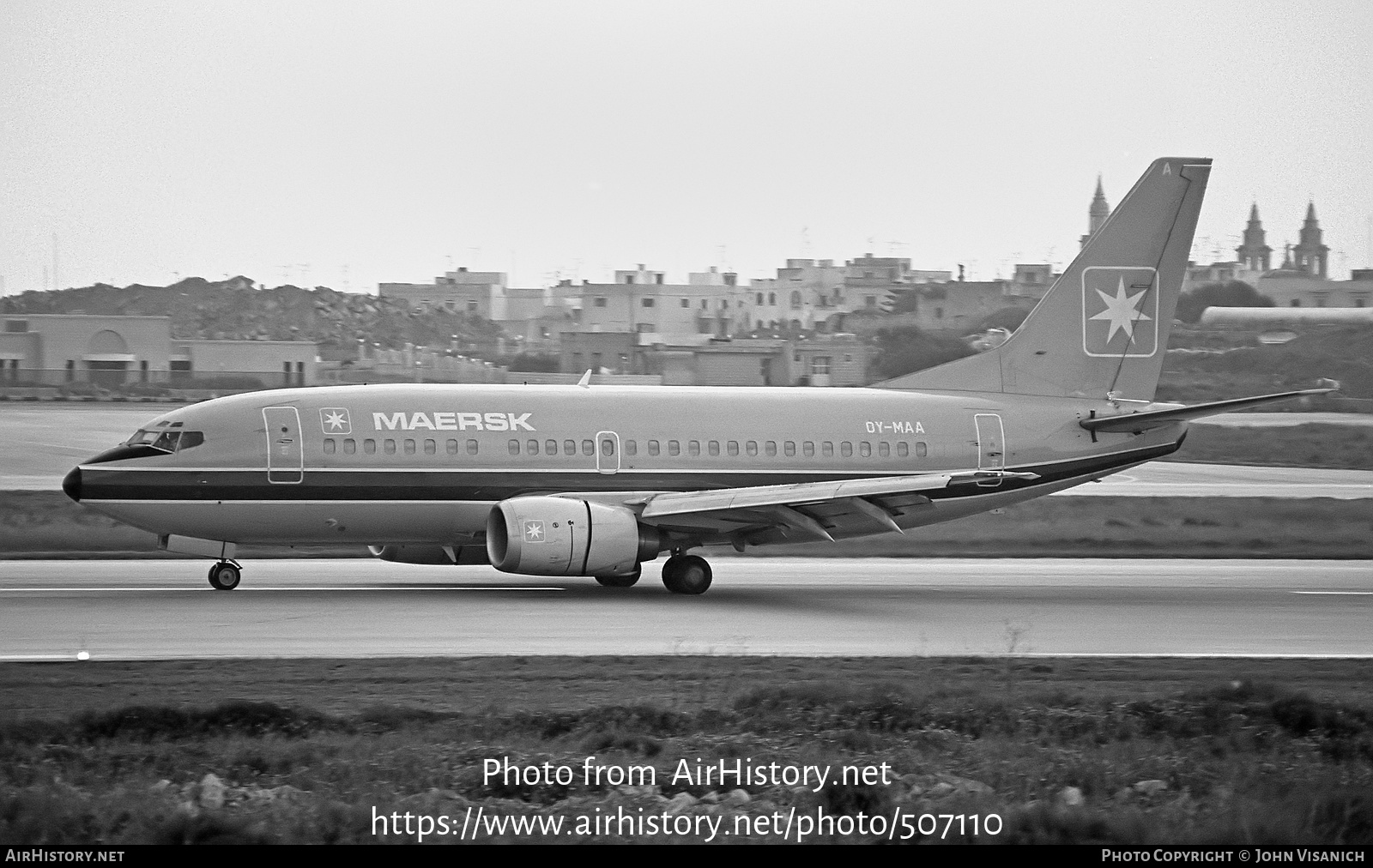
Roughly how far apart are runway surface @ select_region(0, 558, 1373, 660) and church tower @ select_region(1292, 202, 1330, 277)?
387 ft

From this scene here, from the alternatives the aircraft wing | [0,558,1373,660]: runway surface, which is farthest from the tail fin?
the aircraft wing

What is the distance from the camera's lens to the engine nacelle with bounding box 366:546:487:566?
29984mm

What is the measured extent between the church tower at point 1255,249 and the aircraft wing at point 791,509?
13863 centimetres

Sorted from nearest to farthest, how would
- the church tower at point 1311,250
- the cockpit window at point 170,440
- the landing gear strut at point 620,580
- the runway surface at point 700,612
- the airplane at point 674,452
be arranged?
the runway surface at point 700,612 < the airplane at point 674,452 < the cockpit window at point 170,440 < the landing gear strut at point 620,580 < the church tower at point 1311,250

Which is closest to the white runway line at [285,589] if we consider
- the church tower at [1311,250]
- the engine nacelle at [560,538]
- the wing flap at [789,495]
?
the engine nacelle at [560,538]

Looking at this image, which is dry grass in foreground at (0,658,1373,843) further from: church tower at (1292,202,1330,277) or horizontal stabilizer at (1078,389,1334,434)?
church tower at (1292,202,1330,277)

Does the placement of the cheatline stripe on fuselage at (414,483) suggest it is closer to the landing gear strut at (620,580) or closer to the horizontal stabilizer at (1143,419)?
the landing gear strut at (620,580)

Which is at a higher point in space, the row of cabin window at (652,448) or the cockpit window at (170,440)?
the cockpit window at (170,440)

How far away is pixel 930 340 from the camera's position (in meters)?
70.3

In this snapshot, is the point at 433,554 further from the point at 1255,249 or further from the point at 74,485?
the point at 1255,249

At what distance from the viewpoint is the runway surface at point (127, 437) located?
50.1 m

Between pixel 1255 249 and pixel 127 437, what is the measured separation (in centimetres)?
12826
